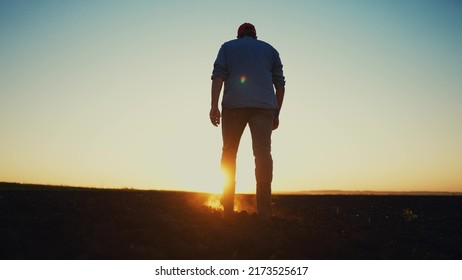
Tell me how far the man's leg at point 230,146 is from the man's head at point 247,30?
132 cm

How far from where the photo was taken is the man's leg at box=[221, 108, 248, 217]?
5922mm

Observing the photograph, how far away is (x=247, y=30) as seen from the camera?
21.2ft

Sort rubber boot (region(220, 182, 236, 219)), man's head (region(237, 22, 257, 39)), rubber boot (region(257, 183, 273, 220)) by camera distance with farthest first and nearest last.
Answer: man's head (region(237, 22, 257, 39)) → rubber boot (region(220, 182, 236, 219)) → rubber boot (region(257, 183, 273, 220))

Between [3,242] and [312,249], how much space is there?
2.63m

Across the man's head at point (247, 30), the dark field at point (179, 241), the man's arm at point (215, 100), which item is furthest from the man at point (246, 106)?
the dark field at point (179, 241)

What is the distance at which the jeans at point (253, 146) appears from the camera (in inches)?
229

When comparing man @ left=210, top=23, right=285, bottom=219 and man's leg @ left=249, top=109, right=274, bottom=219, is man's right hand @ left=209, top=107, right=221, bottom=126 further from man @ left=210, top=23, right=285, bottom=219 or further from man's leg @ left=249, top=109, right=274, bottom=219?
man's leg @ left=249, top=109, right=274, bottom=219

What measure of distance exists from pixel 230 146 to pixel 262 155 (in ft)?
1.58

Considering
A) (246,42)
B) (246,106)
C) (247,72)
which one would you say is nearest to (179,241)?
(246,106)

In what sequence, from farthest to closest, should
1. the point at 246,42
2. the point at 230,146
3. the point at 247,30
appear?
the point at 247,30 → the point at 246,42 → the point at 230,146

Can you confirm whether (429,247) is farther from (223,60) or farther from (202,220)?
(223,60)

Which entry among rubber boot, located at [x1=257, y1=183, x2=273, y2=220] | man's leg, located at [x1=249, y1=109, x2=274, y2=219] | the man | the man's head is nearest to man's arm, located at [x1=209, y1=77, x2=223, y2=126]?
the man

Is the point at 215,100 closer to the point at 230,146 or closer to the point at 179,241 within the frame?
the point at 230,146

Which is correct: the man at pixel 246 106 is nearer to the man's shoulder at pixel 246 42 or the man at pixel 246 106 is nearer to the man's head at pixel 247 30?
the man's shoulder at pixel 246 42
